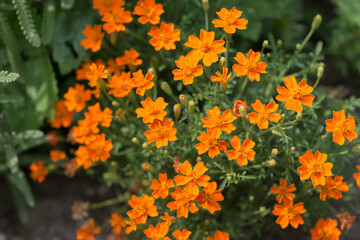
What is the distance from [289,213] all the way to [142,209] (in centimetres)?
79

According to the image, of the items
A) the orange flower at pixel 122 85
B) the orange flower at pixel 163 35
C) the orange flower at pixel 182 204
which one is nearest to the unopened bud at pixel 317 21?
the orange flower at pixel 163 35

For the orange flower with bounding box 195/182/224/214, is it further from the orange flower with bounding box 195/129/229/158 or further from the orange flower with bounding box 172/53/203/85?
the orange flower with bounding box 172/53/203/85

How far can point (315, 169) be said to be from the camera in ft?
6.76

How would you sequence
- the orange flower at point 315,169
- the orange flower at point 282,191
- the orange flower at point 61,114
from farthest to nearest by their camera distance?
the orange flower at point 61,114 → the orange flower at point 282,191 → the orange flower at point 315,169

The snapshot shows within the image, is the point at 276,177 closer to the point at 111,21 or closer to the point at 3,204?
the point at 111,21

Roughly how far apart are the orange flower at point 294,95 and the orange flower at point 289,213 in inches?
21.3

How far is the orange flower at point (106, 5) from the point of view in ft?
8.02

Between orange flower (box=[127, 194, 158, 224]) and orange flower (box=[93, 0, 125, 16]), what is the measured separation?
1.10 meters

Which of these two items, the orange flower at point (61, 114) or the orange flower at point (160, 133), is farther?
the orange flower at point (61, 114)

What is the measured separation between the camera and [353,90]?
380cm

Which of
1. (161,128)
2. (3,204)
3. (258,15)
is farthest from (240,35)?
(3,204)

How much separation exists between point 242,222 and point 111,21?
4.77 ft

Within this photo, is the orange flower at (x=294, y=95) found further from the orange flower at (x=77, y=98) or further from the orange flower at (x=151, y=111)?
the orange flower at (x=77, y=98)

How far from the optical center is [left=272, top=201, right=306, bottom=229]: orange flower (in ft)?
7.32
